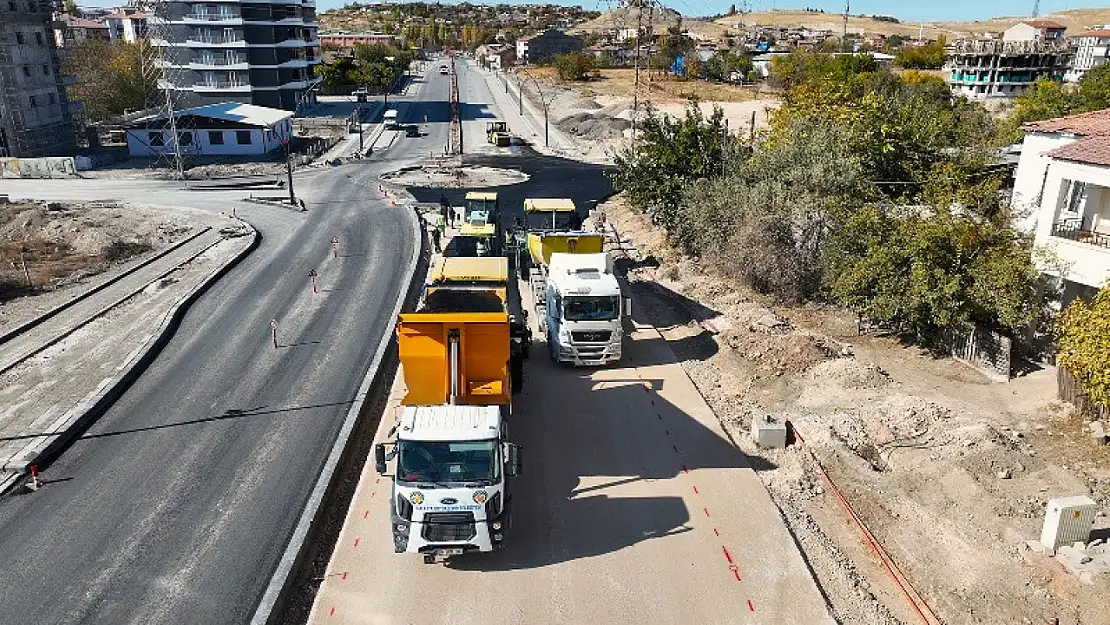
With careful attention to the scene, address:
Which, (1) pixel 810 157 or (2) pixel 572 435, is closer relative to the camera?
(2) pixel 572 435

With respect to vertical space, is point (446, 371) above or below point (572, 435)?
above

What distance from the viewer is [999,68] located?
106688mm

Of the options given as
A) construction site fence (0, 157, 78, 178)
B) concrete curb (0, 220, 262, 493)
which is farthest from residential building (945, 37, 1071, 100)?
concrete curb (0, 220, 262, 493)

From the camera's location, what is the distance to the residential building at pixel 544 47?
613ft

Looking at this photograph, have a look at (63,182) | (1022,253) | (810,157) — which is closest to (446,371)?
(1022,253)

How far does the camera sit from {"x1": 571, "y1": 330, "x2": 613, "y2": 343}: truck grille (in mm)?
21141

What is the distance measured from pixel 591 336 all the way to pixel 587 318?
0.53 metres

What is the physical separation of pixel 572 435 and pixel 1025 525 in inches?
366

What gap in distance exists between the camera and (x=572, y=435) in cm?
1800

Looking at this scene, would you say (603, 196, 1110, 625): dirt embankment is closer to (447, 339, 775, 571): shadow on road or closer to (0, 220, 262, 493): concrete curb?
(447, 339, 775, 571): shadow on road

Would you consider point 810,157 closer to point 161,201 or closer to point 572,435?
point 572,435

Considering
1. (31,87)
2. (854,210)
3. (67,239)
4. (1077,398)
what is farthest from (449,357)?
(31,87)

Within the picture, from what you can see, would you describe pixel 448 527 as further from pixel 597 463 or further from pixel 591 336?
pixel 591 336

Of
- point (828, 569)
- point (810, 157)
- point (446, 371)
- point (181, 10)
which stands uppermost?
point (181, 10)
